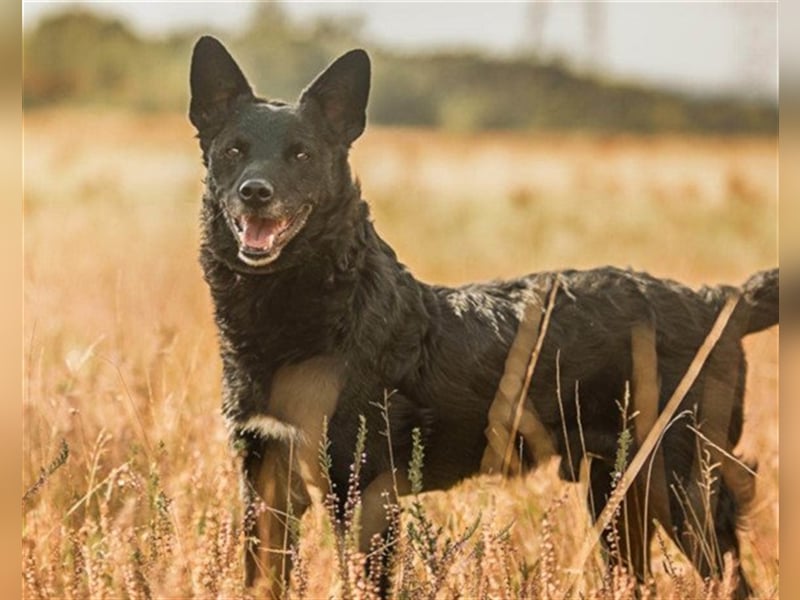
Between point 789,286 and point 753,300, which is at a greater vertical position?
point 789,286

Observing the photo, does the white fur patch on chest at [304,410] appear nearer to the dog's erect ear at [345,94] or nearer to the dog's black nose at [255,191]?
the dog's black nose at [255,191]

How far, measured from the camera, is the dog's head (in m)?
3.83

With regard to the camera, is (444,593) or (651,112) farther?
(651,112)

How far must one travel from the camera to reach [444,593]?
336 cm

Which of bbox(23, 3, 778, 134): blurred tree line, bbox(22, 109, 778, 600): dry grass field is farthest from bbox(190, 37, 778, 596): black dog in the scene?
bbox(23, 3, 778, 134): blurred tree line

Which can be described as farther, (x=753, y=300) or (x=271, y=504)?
(x=753, y=300)

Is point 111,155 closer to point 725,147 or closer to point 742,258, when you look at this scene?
point 742,258

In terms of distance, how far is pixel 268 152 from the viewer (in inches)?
153

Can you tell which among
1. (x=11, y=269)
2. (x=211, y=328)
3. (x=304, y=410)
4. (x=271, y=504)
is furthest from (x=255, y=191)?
(x=211, y=328)

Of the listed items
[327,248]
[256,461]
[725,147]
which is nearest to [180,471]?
[256,461]

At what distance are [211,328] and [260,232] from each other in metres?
1.46

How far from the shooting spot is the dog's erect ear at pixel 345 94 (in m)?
4.02

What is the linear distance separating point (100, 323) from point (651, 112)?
14868mm

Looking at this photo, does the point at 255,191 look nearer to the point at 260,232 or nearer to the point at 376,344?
the point at 260,232
